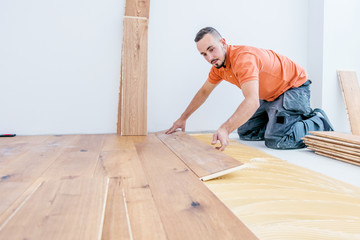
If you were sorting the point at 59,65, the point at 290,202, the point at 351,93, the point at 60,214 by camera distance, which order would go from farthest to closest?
the point at 351,93 → the point at 59,65 → the point at 290,202 → the point at 60,214

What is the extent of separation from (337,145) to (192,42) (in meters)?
1.98

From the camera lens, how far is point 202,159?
170 cm

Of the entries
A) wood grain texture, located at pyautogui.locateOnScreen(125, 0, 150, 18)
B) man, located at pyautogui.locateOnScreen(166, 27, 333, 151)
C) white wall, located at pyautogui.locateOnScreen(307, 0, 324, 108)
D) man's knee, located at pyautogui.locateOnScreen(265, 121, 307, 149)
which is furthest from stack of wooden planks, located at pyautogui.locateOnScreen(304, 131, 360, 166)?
wood grain texture, located at pyautogui.locateOnScreen(125, 0, 150, 18)

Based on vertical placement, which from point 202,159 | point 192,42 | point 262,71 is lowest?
point 202,159

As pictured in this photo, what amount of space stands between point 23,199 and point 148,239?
0.61 metres

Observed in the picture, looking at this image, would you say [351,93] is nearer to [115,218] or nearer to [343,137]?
[343,137]

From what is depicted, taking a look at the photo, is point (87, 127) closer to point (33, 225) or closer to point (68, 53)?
point (68, 53)

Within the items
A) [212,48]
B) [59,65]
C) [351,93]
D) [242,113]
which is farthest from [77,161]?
[351,93]

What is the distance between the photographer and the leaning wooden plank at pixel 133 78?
2656mm

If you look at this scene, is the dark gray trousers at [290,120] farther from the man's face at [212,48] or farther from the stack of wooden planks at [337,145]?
the man's face at [212,48]

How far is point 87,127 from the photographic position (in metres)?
3.00

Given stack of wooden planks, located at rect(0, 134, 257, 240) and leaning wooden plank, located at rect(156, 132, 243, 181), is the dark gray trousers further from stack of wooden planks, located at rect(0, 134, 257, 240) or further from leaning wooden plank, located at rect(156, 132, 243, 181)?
stack of wooden planks, located at rect(0, 134, 257, 240)

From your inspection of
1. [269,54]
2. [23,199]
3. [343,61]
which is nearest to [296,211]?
[23,199]

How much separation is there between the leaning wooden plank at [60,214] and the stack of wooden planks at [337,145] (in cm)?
184
